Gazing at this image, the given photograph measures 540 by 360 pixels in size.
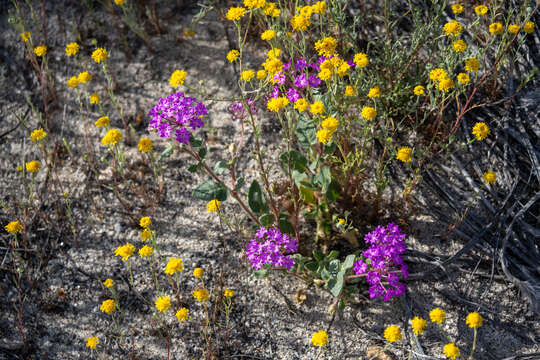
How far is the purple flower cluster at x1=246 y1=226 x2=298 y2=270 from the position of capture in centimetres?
267

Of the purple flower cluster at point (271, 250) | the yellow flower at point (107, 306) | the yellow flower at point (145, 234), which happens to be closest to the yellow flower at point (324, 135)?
the purple flower cluster at point (271, 250)

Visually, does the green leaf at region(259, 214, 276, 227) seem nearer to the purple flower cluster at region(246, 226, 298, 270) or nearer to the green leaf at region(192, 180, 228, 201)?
the purple flower cluster at region(246, 226, 298, 270)

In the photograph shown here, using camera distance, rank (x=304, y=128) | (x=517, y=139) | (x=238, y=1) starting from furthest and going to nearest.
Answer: (x=238, y=1) → (x=517, y=139) → (x=304, y=128)

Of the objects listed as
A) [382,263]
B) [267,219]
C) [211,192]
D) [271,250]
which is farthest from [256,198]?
[382,263]

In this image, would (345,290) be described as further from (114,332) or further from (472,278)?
(114,332)

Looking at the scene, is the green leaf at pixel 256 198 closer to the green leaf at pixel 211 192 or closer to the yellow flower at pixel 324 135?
the green leaf at pixel 211 192

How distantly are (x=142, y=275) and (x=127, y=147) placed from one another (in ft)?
3.77

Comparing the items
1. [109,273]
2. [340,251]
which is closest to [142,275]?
[109,273]

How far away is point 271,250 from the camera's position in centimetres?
267

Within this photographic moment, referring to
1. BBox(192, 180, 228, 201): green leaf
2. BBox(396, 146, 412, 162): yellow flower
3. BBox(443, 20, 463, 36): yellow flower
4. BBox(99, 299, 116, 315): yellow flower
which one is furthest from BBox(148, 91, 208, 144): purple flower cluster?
BBox(443, 20, 463, 36): yellow flower

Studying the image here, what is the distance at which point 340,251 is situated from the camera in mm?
3160

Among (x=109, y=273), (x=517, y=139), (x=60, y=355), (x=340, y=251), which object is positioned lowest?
(x=60, y=355)

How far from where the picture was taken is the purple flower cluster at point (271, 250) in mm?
2668

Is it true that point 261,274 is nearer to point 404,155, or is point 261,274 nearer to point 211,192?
point 211,192
